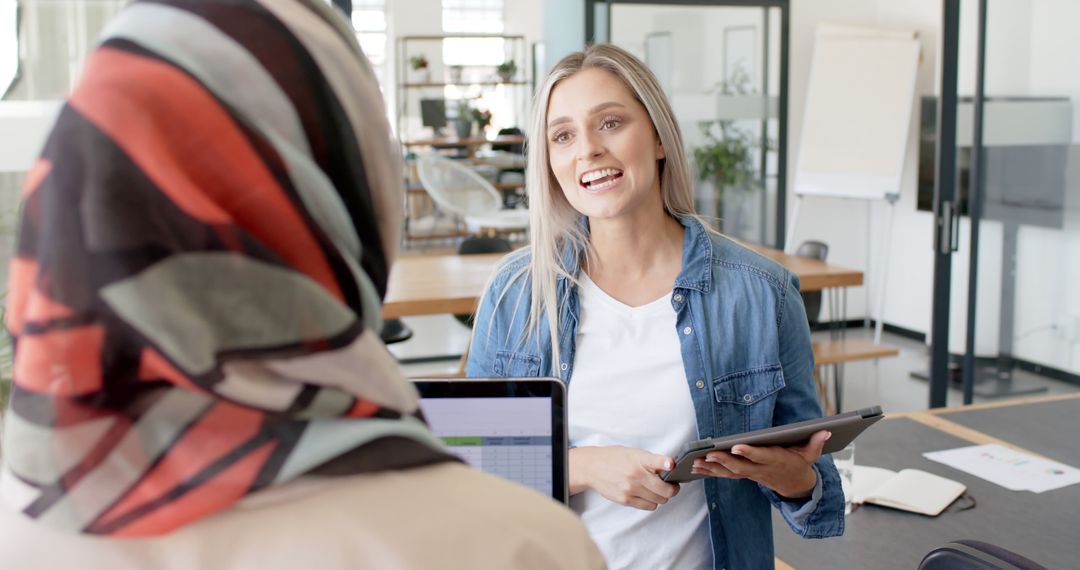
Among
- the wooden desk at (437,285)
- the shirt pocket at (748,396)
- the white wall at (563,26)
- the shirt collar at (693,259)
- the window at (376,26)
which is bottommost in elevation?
the wooden desk at (437,285)

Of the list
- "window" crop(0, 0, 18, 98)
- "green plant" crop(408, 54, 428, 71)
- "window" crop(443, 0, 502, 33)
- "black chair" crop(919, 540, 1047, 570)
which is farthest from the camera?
"window" crop(443, 0, 502, 33)

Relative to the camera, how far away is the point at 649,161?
5.65 ft

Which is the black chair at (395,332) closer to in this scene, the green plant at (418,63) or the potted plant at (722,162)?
the potted plant at (722,162)

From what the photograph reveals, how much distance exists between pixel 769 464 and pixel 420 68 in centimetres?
1063

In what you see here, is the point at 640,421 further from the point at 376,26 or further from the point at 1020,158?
the point at 376,26

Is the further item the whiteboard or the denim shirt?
the whiteboard

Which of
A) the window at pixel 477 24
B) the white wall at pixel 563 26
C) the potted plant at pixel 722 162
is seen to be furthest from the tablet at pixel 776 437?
the window at pixel 477 24

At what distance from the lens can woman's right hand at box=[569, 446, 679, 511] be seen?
1.43m

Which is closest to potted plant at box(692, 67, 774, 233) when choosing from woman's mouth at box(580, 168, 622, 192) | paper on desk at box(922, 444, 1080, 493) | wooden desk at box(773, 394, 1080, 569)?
wooden desk at box(773, 394, 1080, 569)

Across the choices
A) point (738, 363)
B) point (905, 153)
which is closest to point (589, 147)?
point (738, 363)

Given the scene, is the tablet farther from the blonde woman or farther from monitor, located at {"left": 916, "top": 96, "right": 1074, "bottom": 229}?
monitor, located at {"left": 916, "top": 96, "right": 1074, "bottom": 229}

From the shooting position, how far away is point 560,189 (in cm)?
182

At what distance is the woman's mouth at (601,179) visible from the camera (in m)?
1.69

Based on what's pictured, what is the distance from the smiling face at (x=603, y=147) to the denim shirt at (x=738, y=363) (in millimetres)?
130
